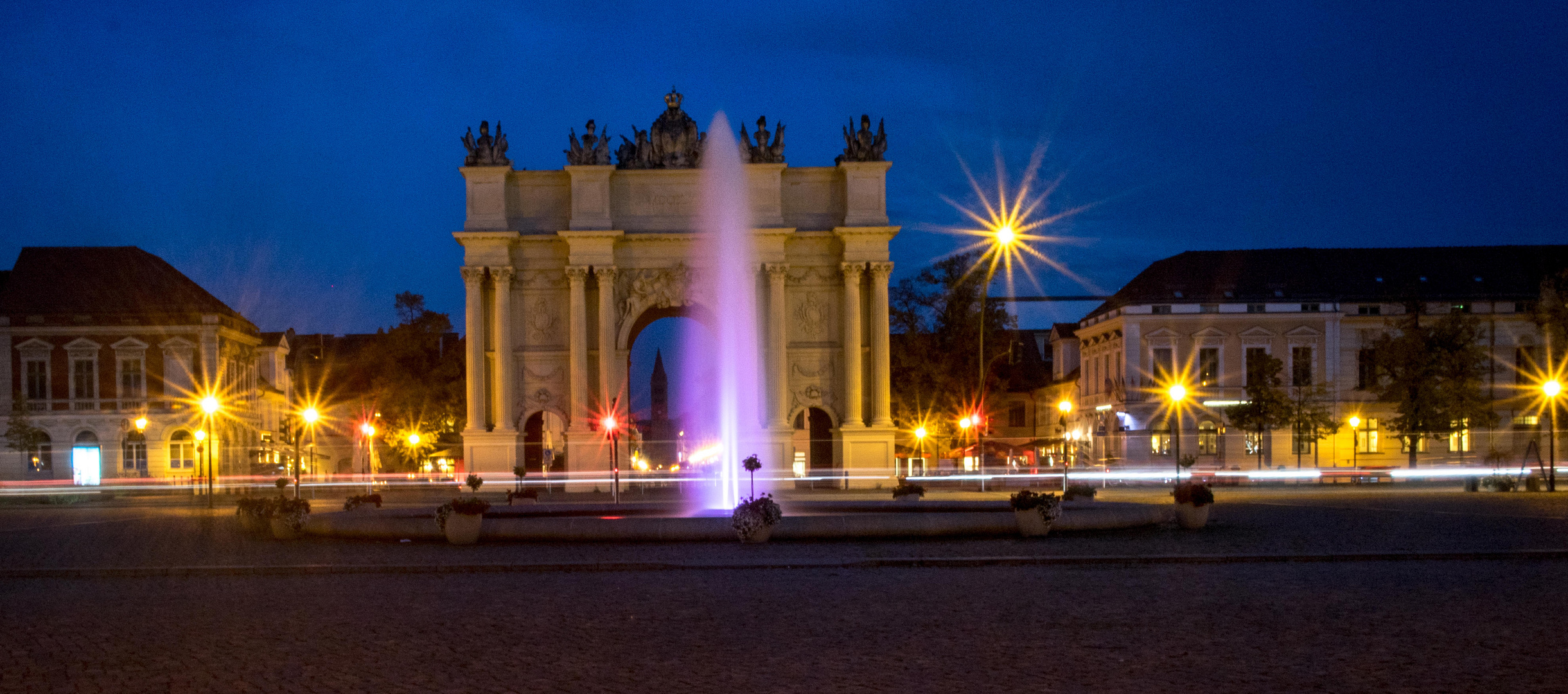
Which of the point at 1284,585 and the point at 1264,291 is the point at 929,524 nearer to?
the point at 1284,585

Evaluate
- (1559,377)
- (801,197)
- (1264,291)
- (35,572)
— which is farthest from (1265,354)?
(35,572)

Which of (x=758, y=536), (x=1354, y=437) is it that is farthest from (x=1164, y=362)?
(x=758, y=536)

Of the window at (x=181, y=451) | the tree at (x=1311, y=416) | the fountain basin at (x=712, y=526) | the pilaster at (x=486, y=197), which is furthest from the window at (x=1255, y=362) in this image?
the window at (x=181, y=451)

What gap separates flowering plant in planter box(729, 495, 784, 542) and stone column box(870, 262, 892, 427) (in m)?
32.1

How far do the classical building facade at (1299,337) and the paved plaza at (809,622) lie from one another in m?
48.6

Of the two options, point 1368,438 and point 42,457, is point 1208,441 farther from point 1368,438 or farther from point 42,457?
point 42,457

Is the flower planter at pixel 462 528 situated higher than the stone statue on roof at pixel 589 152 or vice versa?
the stone statue on roof at pixel 589 152

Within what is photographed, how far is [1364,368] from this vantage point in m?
72.9

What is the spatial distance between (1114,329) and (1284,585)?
58.9 metres

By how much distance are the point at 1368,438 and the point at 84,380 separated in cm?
6455

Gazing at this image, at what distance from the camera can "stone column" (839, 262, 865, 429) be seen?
181 ft

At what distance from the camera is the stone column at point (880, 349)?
5516cm

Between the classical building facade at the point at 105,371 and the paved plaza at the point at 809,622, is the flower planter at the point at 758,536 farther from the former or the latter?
the classical building facade at the point at 105,371

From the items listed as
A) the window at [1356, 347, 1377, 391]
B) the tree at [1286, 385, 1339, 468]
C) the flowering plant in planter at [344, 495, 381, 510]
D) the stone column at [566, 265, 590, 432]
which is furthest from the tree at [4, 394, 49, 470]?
the window at [1356, 347, 1377, 391]
